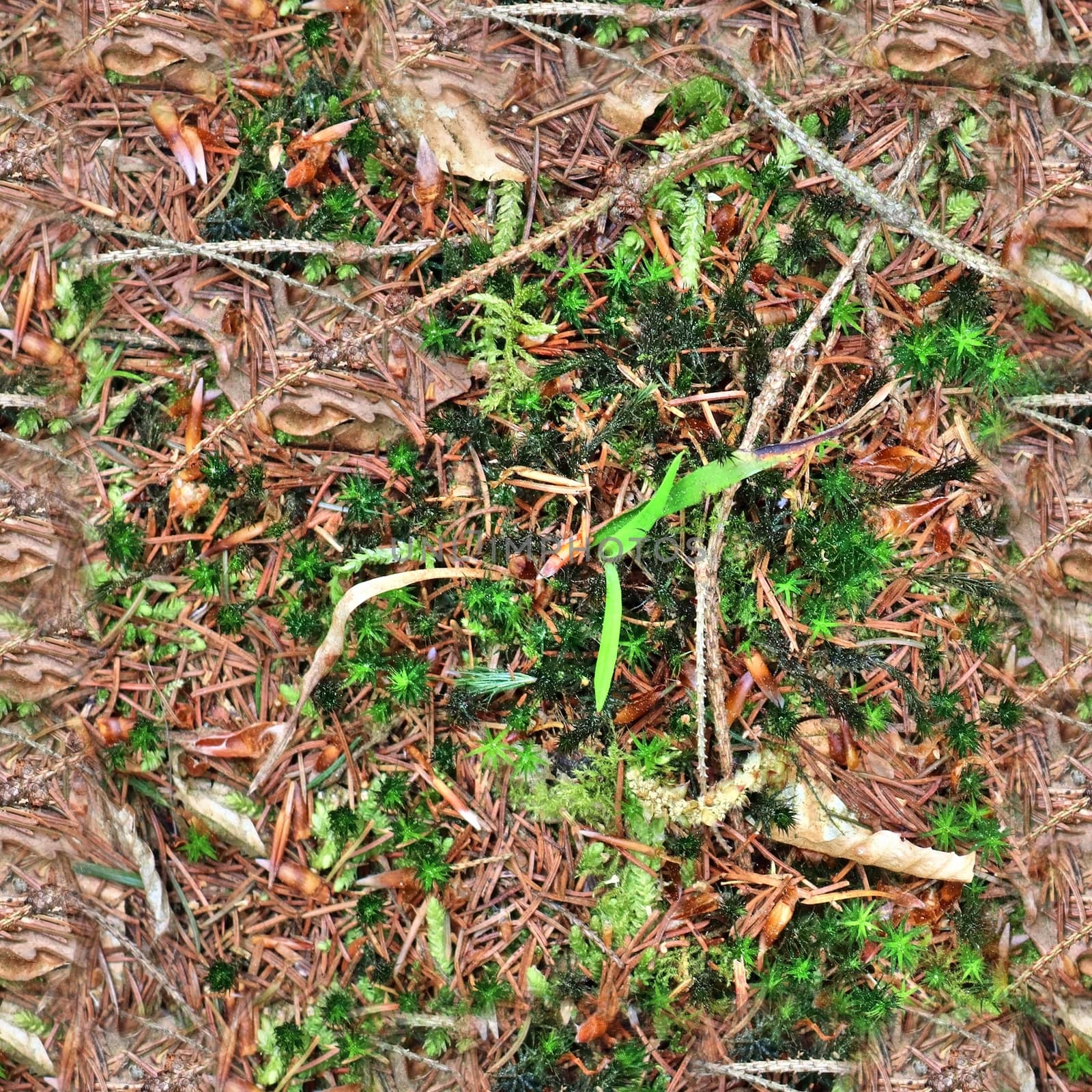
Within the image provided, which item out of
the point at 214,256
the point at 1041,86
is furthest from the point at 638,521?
the point at 1041,86

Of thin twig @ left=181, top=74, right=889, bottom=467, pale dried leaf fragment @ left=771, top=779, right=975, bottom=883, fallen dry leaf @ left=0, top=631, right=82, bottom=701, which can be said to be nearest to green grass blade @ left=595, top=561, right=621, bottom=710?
pale dried leaf fragment @ left=771, top=779, right=975, bottom=883

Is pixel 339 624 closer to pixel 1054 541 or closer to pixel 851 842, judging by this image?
pixel 851 842

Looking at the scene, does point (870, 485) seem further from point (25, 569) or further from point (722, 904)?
point (25, 569)

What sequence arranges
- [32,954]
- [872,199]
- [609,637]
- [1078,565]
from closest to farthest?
[609,637]
[872,199]
[1078,565]
[32,954]

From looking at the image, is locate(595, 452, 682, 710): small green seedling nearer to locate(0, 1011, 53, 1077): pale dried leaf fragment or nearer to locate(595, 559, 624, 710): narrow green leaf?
locate(595, 559, 624, 710): narrow green leaf

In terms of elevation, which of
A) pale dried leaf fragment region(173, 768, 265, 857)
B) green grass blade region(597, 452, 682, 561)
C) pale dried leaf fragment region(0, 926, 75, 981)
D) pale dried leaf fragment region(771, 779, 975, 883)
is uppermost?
green grass blade region(597, 452, 682, 561)

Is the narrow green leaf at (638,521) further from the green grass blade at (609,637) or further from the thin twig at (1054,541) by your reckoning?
the thin twig at (1054,541)
